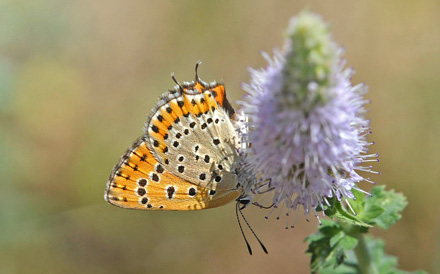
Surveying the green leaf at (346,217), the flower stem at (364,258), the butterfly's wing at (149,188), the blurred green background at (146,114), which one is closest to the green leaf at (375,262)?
the flower stem at (364,258)

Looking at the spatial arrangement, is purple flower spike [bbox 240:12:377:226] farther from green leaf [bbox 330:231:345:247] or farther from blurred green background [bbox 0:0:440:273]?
blurred green background [bbox 0:0:440:273]

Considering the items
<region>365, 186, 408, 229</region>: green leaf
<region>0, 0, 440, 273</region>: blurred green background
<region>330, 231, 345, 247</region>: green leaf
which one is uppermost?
<region>0, 0, 440, 273</region>: blurred green background

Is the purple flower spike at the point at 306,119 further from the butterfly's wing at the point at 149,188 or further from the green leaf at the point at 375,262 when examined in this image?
the green leaf at the point at 375,262

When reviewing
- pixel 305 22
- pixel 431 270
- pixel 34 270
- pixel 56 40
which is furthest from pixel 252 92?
pixel 56 40

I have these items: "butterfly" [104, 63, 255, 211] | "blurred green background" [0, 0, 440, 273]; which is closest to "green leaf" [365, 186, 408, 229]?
"butterfly" [104, 63, 255, 211]

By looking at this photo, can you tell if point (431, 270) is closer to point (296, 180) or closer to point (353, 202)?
point (353, 202)

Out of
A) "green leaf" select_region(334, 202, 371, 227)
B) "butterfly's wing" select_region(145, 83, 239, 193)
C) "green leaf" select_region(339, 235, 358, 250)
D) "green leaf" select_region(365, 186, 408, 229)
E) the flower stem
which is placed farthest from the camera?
"butterfly's wing" select_region(145, 83, 239, 193)

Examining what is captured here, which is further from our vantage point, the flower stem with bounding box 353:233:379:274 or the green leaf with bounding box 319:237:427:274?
the green leaf with bounding box 319:237:427:274
